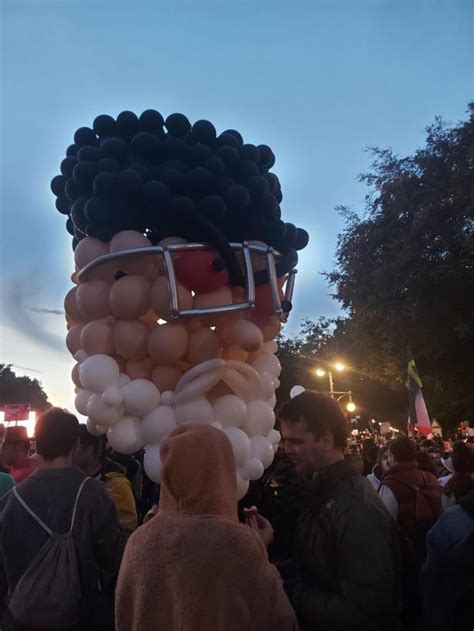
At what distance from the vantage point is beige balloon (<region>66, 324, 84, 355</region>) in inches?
144

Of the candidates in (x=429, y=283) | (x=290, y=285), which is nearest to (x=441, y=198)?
(x=429, y=283)

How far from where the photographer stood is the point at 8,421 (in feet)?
51.1

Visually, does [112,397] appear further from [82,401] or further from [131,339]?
[82,401]

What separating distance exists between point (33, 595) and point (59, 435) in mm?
762

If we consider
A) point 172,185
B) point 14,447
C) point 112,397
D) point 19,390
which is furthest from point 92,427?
point 19,390

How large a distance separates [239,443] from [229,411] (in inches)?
7.1

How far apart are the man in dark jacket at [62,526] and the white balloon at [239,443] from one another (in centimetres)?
70

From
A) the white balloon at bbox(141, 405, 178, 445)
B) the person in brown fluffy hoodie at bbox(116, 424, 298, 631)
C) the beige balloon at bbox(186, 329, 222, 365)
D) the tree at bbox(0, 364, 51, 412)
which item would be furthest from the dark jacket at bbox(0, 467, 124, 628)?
the tree at bbox(0, 364, 51, 412)

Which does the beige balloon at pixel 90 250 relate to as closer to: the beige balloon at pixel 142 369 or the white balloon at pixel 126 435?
the beige balloon at pixel 142 369

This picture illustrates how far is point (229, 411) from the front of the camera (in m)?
3.12

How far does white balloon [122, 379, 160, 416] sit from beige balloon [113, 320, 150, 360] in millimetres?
160

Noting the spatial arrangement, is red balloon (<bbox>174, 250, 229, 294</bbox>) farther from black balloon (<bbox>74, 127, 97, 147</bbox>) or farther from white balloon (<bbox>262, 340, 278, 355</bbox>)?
black balloon (<bbox>74, 127, 97, 147</bbox>)

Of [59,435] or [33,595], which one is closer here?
[33,595]

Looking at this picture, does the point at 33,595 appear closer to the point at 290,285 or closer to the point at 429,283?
the point at 290,285
